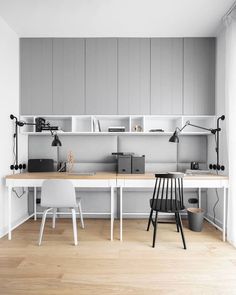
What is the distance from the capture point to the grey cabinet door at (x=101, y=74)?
317 cm

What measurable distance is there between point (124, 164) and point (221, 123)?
1490 millimetres

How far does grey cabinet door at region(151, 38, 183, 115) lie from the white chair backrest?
1.72 metres

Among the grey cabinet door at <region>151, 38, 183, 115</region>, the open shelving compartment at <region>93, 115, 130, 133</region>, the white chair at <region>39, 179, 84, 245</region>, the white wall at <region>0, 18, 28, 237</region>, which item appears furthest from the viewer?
the open shelving compartment at <region>93, 115, 130, 133</region>

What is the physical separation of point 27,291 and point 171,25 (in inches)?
136

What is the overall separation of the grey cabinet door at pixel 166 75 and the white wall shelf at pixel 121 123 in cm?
18

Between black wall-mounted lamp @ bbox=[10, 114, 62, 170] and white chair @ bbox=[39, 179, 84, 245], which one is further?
black wall-mounted lamp @ bbox=[10, 114, 62, 170]

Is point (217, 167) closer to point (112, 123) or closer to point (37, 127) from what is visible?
point (112, 123)

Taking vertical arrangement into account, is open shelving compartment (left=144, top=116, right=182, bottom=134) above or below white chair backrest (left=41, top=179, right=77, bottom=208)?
above

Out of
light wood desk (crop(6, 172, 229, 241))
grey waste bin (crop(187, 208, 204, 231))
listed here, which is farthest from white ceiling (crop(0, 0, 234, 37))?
grey waste bin (crop(187, 208, 204, 231))

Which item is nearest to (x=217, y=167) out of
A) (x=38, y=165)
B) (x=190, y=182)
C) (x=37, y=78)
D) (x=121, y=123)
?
(x=190, y=182)

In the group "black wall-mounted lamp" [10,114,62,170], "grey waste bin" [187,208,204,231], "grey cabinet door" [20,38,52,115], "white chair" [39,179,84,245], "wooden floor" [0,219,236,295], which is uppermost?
"grey cabinet door" [20,38,52,115]

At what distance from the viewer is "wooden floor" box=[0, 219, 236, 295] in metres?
1.68

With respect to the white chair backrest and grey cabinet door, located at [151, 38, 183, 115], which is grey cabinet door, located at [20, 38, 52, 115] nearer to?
the white chair backrest

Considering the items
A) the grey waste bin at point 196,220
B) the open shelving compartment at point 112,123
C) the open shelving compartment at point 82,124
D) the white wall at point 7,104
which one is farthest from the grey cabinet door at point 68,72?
the grey waste bin at point 196,220
